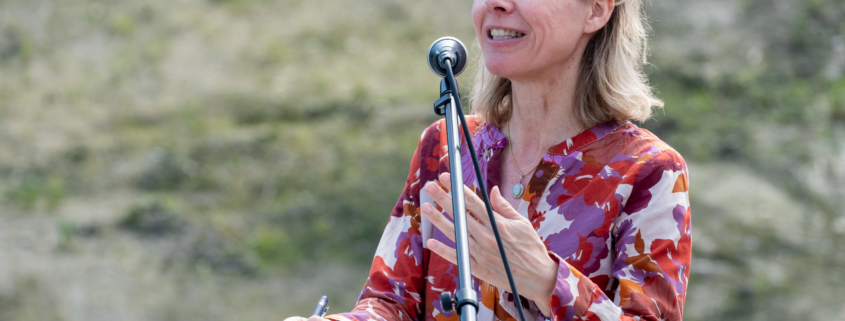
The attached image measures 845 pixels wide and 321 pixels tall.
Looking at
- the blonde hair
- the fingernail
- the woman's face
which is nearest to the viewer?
the fingernail

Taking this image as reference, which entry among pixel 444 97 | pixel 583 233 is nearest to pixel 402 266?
pixel 583 233

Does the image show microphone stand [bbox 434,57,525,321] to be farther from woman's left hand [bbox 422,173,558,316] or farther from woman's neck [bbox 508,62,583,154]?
woman's neck [bbox 508,62,583,154]

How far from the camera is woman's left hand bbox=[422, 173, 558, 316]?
1290mm

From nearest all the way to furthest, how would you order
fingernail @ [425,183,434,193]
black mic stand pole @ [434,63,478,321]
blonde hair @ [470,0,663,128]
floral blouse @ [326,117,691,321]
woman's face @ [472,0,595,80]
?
black mic stand pole @ [434,63,478,321] < fingernail @ [425,183,434,193] < floral blouse @ [326,117,691,321] < woman's face @ [472,0,595,80] < blonde hair @ [470,0,663,128]

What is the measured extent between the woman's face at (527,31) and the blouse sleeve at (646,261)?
307 millimetres

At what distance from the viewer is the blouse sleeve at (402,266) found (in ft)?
5.53

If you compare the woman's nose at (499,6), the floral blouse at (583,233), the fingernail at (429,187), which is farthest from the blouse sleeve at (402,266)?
the fingernail at (429,187)

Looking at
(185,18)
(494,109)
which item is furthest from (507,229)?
(185,18)

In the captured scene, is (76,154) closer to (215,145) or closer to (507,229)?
(215,145)

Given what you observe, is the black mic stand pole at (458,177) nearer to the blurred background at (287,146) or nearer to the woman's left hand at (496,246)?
the woman's left hand at (496,246)

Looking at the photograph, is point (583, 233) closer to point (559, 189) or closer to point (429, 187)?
point (559, 189)

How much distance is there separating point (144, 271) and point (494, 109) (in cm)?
328

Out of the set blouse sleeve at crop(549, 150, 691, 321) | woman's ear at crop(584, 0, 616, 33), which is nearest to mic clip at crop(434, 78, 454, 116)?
blouse sleeve at crop(549, 150, 691, 321)

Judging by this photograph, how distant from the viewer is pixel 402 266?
Result: 173cm
